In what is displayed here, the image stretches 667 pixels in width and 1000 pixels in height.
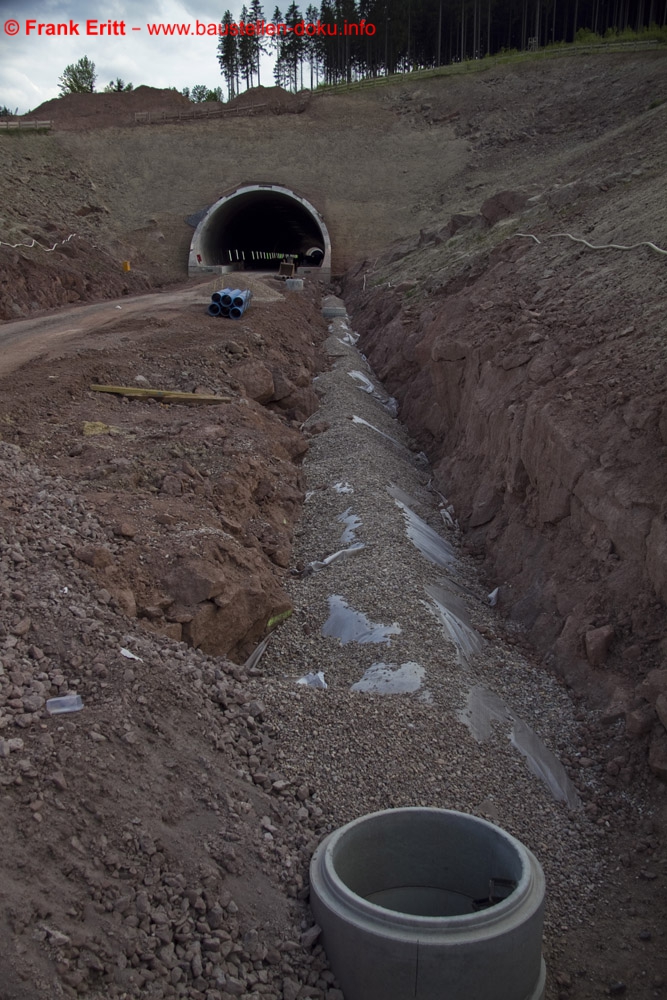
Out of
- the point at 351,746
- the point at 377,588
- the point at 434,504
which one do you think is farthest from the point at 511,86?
the point at 351,746

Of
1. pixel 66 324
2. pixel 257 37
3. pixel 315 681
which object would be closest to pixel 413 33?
pixel 257 37

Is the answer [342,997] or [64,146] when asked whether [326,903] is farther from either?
[64,146]

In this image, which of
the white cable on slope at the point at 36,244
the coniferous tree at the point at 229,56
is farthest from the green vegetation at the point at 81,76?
the white cable on slope at the point at 36,244

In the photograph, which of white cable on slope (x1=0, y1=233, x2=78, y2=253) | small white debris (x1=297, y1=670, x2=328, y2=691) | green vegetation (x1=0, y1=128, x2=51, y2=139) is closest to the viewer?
small white debris (x1=297, y1=670, x2=328, y2=691)

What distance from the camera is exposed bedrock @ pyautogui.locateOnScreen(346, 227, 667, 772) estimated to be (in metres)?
7.80

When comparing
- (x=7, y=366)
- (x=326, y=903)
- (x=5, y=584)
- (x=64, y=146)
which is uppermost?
(x=64, y=146)

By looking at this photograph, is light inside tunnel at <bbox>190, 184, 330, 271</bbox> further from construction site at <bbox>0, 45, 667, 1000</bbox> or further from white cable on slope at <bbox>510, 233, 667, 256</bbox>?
white cable on slope at <bbox>510, 233, 667, 256</bbox>

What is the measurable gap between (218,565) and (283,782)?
2781mm

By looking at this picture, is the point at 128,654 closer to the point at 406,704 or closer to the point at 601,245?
the point at 406,704

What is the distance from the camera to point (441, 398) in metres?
15.3

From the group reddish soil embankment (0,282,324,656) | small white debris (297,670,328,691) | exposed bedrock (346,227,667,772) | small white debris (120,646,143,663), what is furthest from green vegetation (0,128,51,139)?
small white debris (120,646,143,663)

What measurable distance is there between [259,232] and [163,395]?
123 feet

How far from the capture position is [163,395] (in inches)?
518

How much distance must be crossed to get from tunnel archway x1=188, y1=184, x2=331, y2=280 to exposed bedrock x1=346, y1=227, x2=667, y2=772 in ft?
70.3
